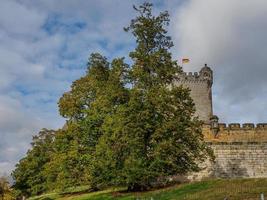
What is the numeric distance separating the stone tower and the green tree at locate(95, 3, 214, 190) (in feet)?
85.5

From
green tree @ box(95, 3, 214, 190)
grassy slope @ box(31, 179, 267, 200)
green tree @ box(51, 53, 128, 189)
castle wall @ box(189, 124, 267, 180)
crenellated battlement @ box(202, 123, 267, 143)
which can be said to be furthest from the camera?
crenellated battlement @ box(202, 123, 267, 143)

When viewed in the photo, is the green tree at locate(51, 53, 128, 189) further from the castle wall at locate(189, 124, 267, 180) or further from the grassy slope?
the castle wall at locate(189, 124, 267, 180)

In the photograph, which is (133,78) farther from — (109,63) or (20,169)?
(20,169)

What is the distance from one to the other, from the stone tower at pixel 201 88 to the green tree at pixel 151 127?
26.0 metres

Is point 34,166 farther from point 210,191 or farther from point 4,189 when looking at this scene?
point 210,191

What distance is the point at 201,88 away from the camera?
5781cm

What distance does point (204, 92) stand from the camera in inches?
2274

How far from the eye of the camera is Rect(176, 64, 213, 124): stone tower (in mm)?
57031

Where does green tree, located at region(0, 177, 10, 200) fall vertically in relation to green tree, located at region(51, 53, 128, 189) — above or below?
below

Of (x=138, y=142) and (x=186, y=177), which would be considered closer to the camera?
(x=138, y=142)

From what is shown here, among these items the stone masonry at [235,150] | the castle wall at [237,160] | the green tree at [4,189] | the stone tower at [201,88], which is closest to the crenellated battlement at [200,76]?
the stone tower at [201,88]

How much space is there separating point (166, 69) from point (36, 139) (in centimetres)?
3418

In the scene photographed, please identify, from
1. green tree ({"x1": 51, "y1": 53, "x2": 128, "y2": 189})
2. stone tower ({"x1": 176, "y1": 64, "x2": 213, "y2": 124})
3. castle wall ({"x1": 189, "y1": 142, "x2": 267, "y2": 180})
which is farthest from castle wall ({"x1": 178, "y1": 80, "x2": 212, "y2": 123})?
green tree ({"x1": 51, "y1": 53, "x2": 128, "y2": 189})

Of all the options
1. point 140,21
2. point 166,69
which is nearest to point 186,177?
point 166,69
